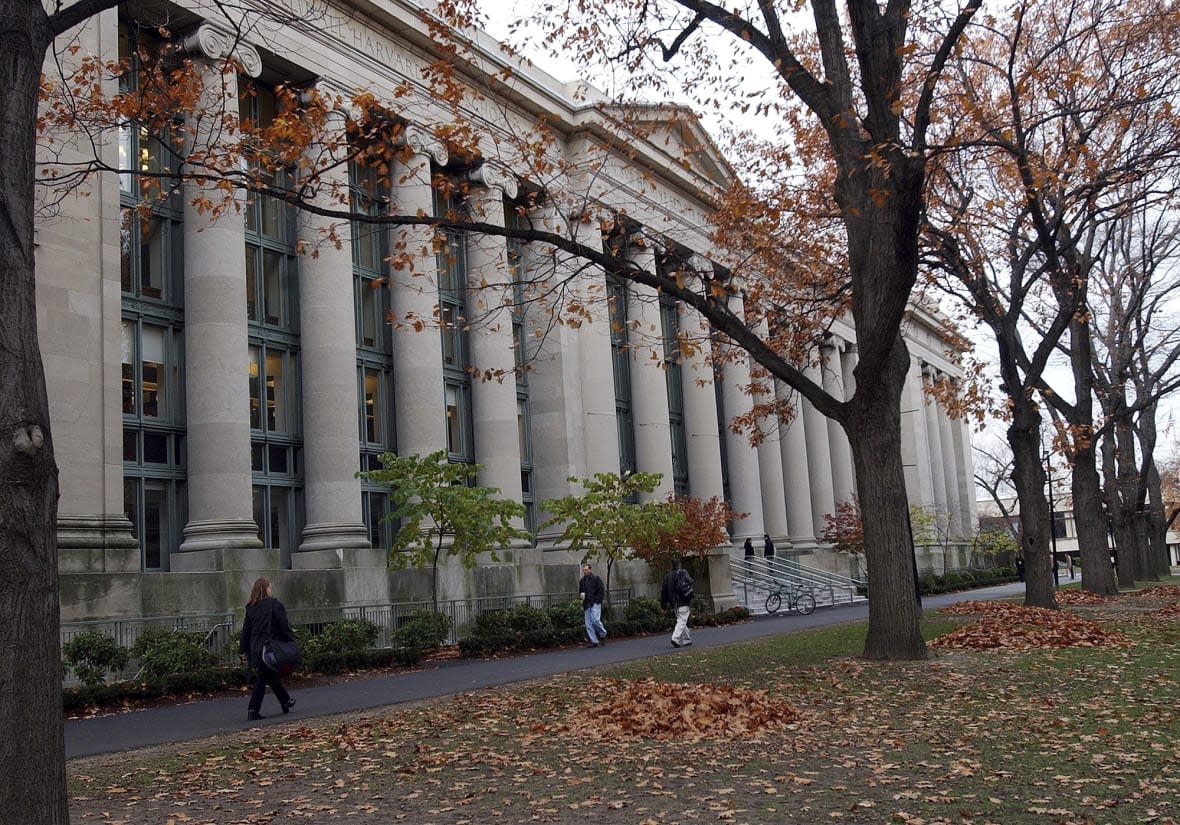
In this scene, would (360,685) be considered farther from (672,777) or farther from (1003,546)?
(1003,546)

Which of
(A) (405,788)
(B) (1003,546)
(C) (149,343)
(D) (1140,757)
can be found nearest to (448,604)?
(C) (149,343)

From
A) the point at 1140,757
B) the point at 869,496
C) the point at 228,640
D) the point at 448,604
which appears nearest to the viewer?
the point at 1140,757

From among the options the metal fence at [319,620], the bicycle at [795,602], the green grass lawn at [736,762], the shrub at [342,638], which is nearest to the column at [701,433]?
the bicycle at [795,602]

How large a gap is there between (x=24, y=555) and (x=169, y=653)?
1328 cm

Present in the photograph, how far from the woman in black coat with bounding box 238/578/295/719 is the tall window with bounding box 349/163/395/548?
16.0m

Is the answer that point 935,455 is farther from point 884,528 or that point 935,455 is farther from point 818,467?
point 884,528

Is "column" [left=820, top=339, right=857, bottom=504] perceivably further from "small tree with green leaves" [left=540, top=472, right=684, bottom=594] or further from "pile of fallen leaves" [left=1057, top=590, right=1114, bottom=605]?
"small tree with green leaves" [left=540, top=472, right=684, bottom=594]

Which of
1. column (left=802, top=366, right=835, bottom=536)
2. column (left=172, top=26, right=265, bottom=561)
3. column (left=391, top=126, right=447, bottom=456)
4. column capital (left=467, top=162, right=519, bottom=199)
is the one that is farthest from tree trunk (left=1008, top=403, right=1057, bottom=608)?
column (left=802, top=366, right=835, bottom=536)

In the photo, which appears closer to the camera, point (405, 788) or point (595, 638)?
point (405, 788)

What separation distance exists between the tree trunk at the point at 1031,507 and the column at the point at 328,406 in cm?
1625

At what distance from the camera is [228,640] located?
20.4 m

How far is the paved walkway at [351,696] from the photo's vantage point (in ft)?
42.7

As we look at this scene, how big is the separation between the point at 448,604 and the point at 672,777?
20.0 metres

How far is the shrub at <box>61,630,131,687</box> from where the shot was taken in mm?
16859
